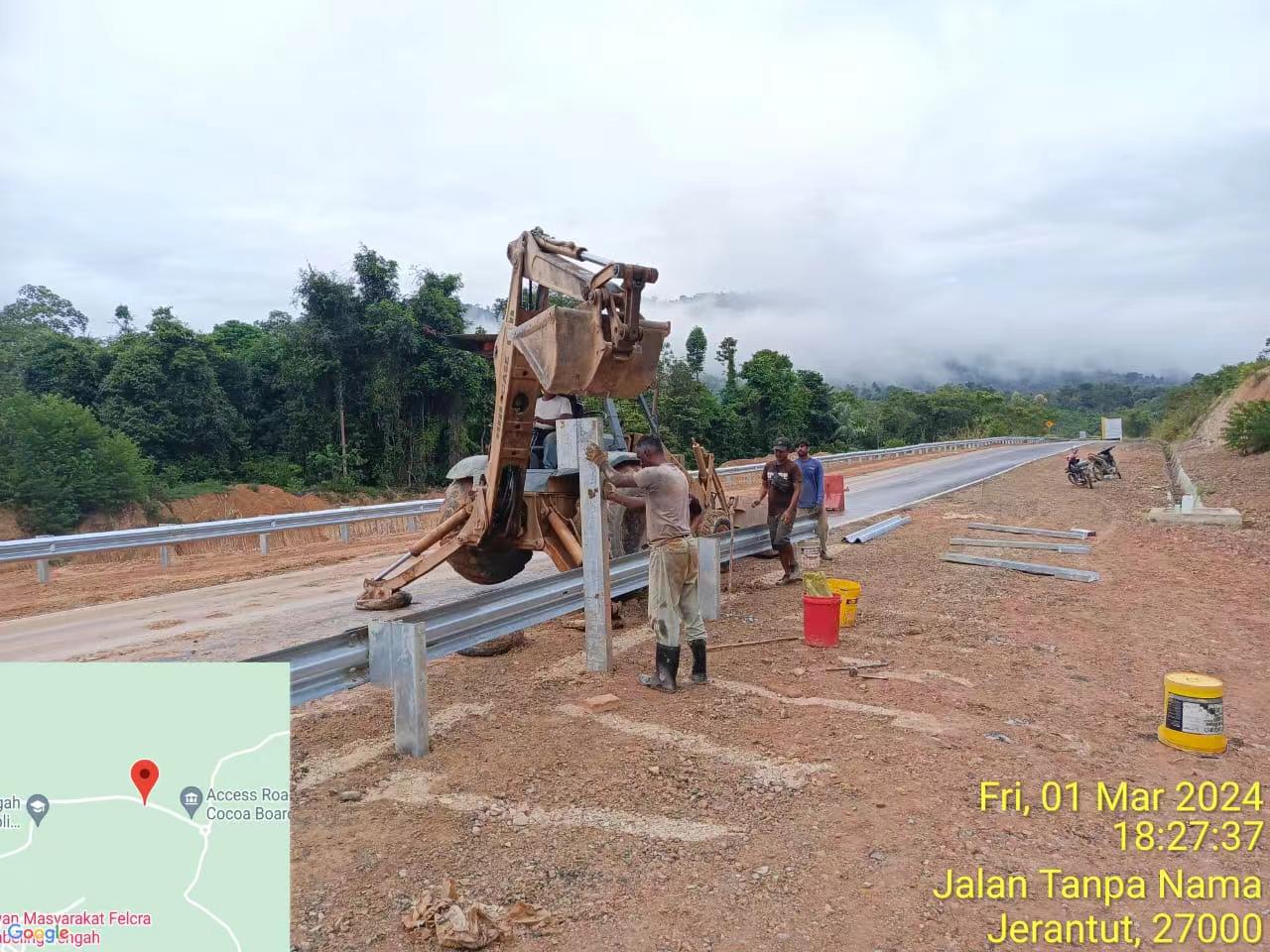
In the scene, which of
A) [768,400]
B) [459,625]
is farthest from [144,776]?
[768,400]

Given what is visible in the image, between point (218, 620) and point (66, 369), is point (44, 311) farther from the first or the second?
point (218, 620)

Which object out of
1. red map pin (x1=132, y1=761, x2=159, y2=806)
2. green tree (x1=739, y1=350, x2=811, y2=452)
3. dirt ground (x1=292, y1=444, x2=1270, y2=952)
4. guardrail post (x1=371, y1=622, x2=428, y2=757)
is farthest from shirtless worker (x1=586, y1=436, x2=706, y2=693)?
green tree (x1=739, y1=350, x2=811, y2=452)

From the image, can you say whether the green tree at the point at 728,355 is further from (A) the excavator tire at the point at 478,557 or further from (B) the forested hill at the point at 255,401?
(A) the excavator tire at the point at 478,557

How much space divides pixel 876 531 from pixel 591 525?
9643 mm

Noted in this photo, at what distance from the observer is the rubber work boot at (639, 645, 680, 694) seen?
19.4 ft

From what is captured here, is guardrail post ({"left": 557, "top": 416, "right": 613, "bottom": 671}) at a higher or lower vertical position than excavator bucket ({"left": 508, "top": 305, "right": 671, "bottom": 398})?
lower

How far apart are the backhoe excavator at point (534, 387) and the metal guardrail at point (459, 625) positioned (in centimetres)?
84

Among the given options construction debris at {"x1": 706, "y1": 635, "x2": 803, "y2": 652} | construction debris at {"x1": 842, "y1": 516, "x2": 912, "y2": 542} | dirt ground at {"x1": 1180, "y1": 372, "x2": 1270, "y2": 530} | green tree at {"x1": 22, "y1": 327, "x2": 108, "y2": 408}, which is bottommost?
construction debris at {"x1": 706, "y1": 635, "x2": 803, "y2": 652}

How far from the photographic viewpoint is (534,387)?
22.8 feet

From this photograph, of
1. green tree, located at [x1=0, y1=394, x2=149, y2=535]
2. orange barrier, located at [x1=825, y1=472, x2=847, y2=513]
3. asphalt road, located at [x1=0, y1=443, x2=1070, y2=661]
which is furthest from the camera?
orange barrier, located at [x1=825, y1=472, x2=847, y2=513]

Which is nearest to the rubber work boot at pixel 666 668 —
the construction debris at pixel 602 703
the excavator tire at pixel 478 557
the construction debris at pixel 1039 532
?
the construction debris at pixel 602 703

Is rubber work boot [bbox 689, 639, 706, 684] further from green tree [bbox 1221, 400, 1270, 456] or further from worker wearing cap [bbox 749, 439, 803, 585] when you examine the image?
green tree [bbox 1221, 400, 1270, 456]

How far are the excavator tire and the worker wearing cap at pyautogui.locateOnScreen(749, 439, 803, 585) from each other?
3156 millimetres

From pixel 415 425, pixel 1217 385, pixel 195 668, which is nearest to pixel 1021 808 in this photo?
pixel 195 668
